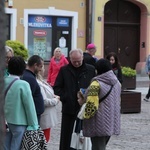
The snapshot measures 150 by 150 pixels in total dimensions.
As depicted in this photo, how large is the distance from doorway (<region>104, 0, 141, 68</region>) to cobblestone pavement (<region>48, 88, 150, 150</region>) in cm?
1318

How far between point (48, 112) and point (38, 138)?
1.23 m

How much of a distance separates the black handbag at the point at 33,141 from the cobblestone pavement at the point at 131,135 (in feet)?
11.4

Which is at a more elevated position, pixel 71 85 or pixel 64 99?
pixel 71 85

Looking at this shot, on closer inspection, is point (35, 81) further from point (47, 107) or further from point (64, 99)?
point (64, 99)

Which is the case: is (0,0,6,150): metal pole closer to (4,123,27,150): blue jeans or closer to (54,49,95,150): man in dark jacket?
(4,123,27,150): blue jeans

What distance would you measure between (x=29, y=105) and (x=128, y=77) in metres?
12.0

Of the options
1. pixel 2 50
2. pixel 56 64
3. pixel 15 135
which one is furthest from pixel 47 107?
pixel 56 64

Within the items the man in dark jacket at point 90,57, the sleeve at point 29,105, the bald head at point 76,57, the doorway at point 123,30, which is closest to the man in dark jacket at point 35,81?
the sleeve at point 29,105

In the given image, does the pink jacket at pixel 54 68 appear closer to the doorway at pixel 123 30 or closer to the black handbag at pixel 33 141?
the black handbag at pixel 33 141

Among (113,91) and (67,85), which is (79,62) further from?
(113,91)

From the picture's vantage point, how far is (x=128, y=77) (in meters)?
18.3

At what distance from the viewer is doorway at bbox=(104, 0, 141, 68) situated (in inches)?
1114

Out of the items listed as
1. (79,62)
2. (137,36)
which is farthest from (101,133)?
(137,36)

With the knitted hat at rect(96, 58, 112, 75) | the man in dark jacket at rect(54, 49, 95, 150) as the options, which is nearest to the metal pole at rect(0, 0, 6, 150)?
the knitted hat at rect(96, 58, 112, 75)
